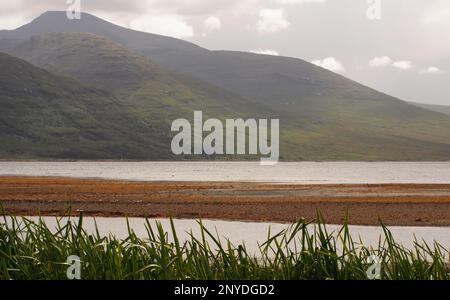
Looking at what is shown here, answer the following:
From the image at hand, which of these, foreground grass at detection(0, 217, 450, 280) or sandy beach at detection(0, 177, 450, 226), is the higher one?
foreground grass at detection(0, 217, 450, 280)

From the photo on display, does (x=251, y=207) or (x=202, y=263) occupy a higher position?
(x=202, y=263)

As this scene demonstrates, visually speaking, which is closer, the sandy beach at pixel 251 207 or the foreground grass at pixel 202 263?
the foreground grass at pixel 202 263

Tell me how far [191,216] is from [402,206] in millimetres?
19008

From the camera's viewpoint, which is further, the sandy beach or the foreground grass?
the sandy beach

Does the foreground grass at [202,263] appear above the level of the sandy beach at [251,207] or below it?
above

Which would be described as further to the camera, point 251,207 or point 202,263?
point 251,207
